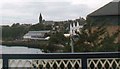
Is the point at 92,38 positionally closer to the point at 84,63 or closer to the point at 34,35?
the point at 34,35

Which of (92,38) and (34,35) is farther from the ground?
(34,35)

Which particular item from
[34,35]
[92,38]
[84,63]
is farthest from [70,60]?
[92,38]

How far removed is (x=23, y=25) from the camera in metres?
7.70

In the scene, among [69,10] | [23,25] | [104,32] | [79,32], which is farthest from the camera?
[104,32]

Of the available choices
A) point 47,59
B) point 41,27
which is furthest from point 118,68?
point 41,27

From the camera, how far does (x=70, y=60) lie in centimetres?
327

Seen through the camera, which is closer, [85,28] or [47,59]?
[47,59]

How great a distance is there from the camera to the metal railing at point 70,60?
3227 millimetres

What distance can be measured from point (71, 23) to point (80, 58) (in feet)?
25.2

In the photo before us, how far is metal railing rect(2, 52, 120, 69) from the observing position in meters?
3.23

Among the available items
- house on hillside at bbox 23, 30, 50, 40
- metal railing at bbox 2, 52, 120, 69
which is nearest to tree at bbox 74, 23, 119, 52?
house on hillside at bbox 23, 30, 50, 40

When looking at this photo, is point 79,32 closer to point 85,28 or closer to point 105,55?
point 85,28

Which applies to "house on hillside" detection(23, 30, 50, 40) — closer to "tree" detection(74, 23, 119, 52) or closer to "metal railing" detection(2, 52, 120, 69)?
"metal railing" detection(2, 52, 120, 69)

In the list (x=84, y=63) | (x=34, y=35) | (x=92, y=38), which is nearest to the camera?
(x=84, y=63)
